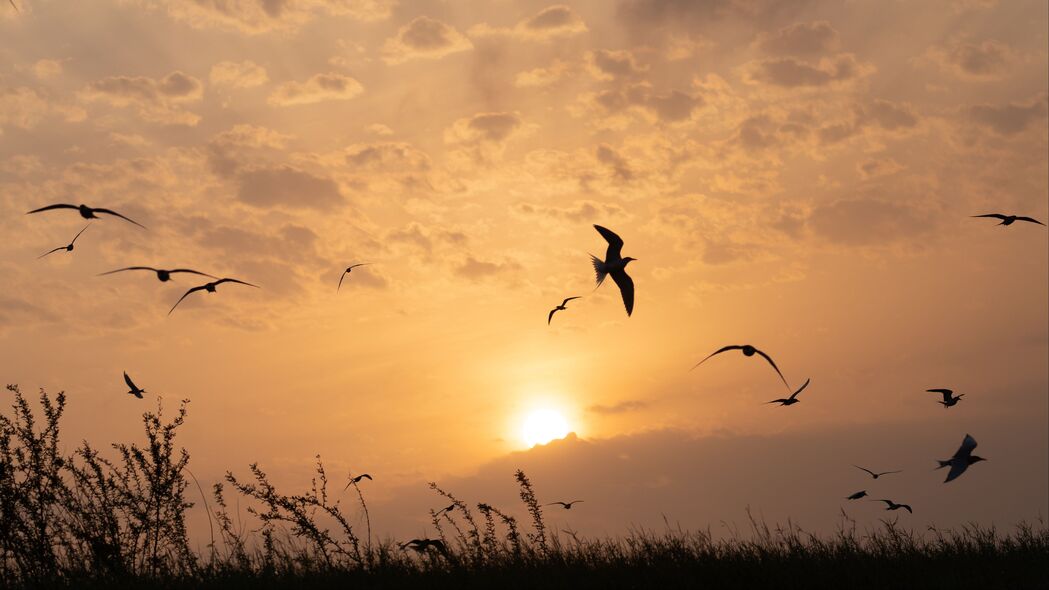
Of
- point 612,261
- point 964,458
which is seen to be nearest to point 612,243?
point 612,261

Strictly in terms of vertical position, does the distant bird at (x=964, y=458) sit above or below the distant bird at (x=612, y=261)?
below

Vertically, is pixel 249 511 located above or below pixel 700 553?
above

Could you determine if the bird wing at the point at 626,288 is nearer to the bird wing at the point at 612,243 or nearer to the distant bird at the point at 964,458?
the bird wing at the point at 612,243

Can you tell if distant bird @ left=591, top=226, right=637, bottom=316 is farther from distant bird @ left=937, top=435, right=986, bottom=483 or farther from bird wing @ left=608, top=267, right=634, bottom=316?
distant bird @ left=937, top=435, right=986, bottom=483

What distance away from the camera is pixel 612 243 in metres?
12.0

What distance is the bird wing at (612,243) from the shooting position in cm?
1174

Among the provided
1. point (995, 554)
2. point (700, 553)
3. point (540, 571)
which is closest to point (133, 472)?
point (540, 571)

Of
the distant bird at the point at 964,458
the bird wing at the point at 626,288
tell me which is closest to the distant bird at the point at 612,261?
the bird wing at the point at 626,288

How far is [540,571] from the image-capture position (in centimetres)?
1104

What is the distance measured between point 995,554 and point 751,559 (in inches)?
164

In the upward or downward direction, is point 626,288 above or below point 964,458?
above

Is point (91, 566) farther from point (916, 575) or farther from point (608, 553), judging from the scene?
point (916, 575)

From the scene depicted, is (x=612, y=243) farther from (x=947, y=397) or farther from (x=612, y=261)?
(x=947, y=397)

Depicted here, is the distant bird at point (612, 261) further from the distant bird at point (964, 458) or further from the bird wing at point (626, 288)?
the distant bird at point (964, 458)
